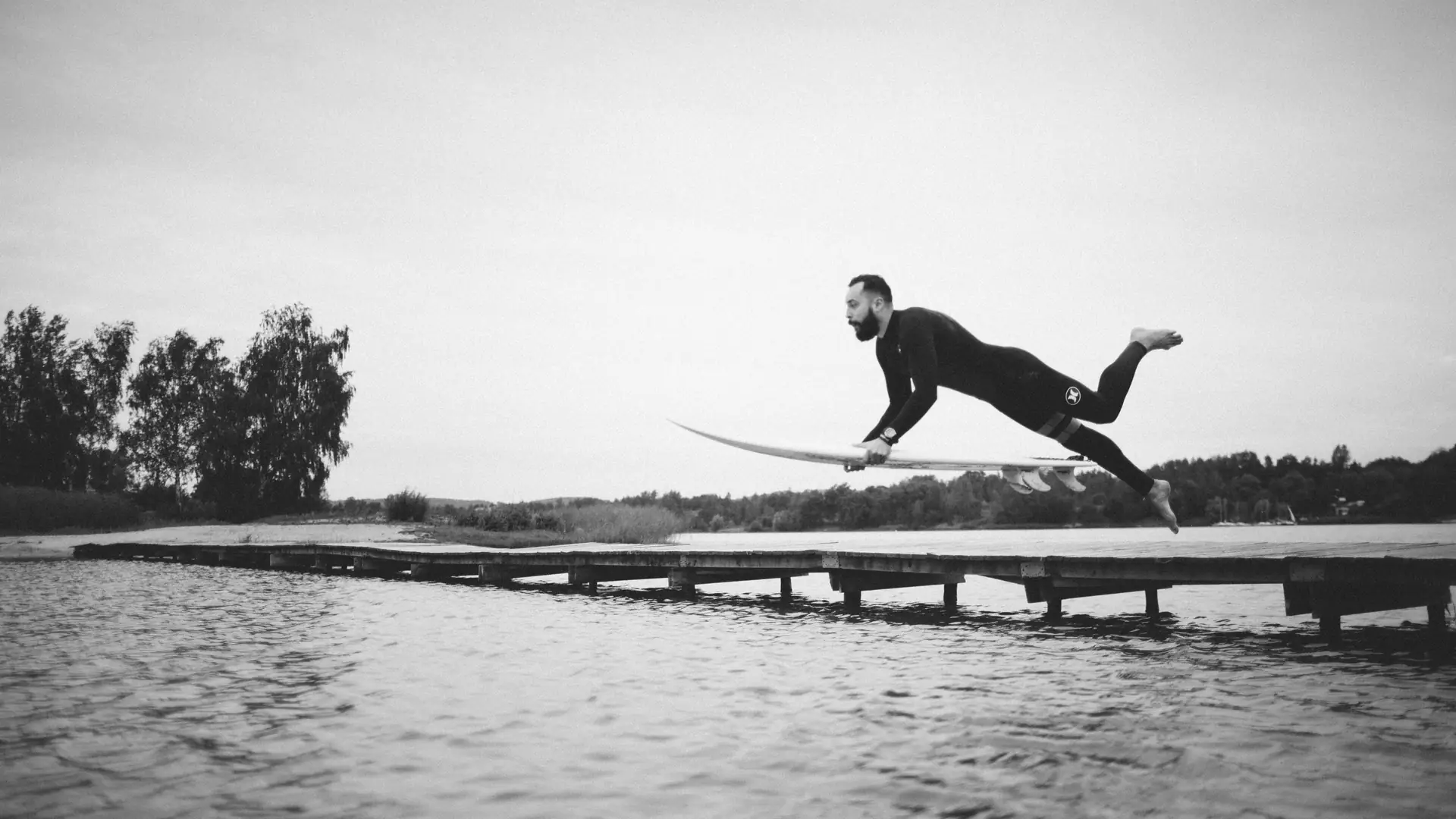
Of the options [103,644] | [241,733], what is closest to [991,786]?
[241,733]

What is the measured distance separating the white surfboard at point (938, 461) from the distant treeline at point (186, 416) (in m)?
50.3

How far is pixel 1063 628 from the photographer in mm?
14766

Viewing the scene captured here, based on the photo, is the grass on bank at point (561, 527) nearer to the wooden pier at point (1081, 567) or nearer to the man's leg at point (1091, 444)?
the wooden pier at point (1081, 567)

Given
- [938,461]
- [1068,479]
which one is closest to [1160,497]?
[1068,479]

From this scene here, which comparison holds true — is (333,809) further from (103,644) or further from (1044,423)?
(103,644)

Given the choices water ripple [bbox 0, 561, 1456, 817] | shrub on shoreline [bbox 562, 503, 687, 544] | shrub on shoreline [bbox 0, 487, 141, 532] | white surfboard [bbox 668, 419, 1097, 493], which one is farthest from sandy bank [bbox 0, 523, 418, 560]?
white surfboard [bbox 668, 419, 1097, 493]

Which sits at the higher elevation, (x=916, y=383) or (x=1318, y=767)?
(x=916, y=383)

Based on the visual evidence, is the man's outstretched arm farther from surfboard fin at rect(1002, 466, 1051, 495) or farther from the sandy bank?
the sandy bank

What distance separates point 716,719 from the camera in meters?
7.61

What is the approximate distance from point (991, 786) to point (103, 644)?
37.2 ft

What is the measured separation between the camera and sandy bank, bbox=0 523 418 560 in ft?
127

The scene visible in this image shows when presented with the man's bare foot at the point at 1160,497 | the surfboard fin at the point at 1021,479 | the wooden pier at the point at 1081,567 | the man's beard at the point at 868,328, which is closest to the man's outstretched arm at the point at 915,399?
the man's beard at the point at 868,328

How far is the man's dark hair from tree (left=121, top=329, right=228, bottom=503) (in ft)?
194

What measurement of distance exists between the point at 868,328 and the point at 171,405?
202 feet
